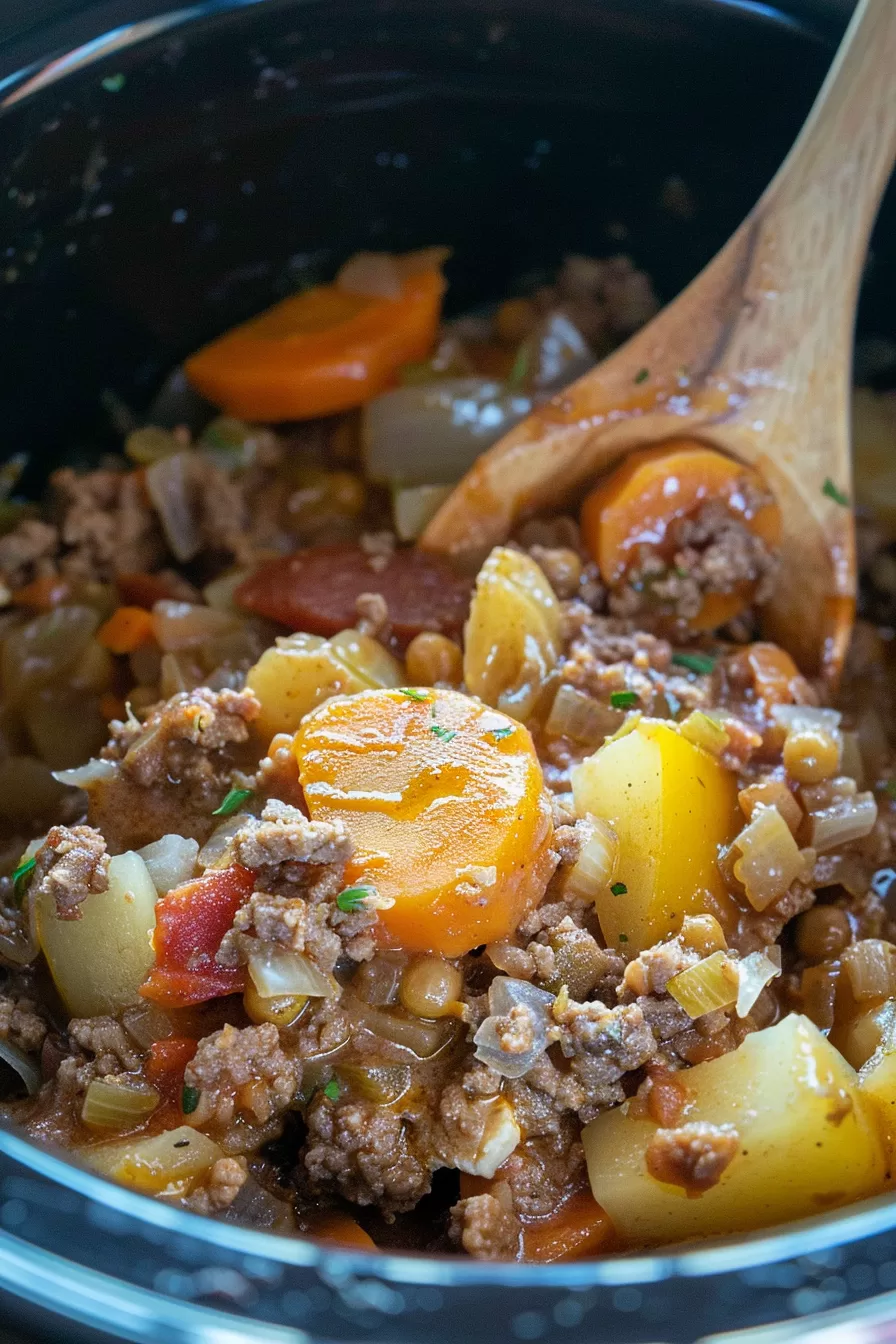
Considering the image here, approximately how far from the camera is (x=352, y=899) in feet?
6.68

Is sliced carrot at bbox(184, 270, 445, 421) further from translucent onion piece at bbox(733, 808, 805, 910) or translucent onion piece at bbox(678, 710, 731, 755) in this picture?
translucent onion piece at bbox(733, 808, 805, 910)

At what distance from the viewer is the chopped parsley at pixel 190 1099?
78.7 inches

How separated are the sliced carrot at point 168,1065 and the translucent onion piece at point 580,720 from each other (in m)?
1.00

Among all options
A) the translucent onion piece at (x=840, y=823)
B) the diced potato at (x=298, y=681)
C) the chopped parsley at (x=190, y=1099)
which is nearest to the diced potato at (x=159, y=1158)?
the chopped parsley at (x=190, y=1099)

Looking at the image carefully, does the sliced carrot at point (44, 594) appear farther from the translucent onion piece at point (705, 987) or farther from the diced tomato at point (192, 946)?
the translucent onion piece at point (705, 987)

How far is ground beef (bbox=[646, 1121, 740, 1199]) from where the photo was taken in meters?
1.90

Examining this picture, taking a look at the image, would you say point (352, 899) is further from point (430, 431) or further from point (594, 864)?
point (430, 431)

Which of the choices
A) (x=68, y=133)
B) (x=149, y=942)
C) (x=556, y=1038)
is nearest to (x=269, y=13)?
(x=68, y=133)

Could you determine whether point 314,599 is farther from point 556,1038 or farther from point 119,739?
point 556,1038

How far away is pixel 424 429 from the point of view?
130 inches

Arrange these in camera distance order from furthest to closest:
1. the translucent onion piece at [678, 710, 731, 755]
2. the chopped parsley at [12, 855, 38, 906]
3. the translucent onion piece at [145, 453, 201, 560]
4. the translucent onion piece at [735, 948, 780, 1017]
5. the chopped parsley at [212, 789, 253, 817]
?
the translucent onion piece at [145, 453, 201, 560], the translucent onion piece at [678, 710, 731, 755], the chopped parsley at [212, 789, 253, 817], the chopped parsley at [12, 855, 38, 906], the translucent onion piece at [735, 948, 780, 1017]

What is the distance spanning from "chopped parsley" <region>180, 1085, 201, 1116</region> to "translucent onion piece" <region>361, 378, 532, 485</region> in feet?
5.88

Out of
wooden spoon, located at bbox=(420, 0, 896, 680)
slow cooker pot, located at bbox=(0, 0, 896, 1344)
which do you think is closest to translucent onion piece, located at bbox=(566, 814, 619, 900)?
wooden spoon, located at bbox=(420, 0, 896, 680)

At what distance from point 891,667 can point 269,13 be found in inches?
89.8
